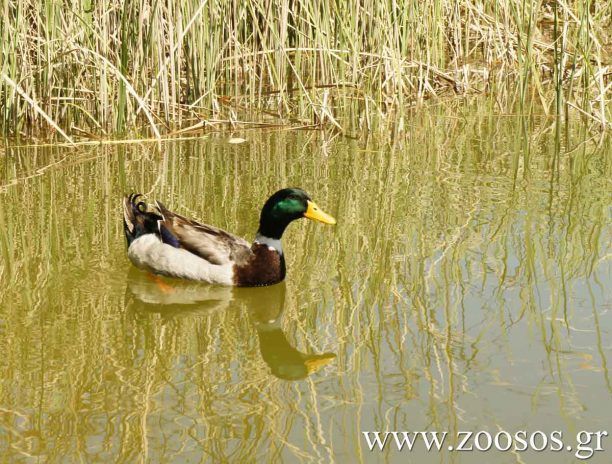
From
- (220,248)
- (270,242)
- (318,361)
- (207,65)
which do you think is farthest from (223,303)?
(207,65)

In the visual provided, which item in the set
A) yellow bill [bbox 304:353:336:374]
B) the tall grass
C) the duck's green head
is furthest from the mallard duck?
the tall grass

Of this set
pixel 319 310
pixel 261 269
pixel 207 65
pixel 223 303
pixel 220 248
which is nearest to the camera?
pixel 319 310

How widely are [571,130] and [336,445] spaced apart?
599 cm

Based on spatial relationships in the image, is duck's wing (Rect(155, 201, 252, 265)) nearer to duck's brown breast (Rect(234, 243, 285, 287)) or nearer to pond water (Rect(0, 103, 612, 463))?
duck's brown breast (Rect(234, 243, 285, 287))

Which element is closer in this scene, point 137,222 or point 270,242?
point 270,242

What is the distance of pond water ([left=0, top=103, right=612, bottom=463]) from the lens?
3.77m

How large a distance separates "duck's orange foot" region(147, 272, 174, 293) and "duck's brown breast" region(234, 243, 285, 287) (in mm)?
355

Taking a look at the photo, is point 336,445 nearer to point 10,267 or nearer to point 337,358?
point 337,358

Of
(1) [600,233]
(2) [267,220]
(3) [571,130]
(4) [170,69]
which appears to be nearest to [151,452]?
(2) [267,220]

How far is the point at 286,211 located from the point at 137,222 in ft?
2.80

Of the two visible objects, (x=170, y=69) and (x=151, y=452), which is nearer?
(x=151, y=452)

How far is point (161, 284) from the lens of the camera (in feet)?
19.1

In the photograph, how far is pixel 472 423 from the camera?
377 centimetres

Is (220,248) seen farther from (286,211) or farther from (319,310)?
(319,310)
